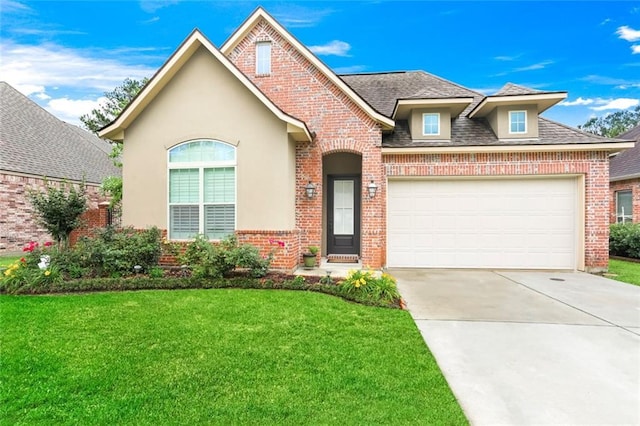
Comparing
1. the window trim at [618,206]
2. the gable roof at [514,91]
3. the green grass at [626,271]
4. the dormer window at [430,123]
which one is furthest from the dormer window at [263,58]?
the window trim at [618,206]

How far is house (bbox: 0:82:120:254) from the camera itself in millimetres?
13055

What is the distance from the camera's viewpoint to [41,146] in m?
16.0

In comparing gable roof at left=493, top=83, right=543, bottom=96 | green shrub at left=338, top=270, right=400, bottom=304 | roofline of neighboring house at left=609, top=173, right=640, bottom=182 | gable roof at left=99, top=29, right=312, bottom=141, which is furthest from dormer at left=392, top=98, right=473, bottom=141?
roofline of neighboring house at left=609, top=173, right=640, bottom=182

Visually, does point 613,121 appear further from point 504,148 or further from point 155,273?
point 155,273

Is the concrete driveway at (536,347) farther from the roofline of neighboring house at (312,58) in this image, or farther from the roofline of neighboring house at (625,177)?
the roofline of neighboring house at (625,177)

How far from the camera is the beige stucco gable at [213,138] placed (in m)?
8.27

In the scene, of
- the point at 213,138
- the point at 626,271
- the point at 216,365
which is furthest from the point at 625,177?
the point at 216,365

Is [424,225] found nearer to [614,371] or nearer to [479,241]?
[479,241]

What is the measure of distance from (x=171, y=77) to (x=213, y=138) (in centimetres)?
203

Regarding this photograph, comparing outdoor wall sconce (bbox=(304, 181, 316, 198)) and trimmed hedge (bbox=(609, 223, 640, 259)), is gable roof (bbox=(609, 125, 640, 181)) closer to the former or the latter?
trimmed hedge (bbox=(609, 223, 640, 259))

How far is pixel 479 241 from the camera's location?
9859 mm

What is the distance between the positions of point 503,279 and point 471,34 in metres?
9.85

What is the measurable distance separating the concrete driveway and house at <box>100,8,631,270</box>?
8.05ft

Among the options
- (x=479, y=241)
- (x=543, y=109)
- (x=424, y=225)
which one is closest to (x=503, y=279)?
(x=479, y=241)
